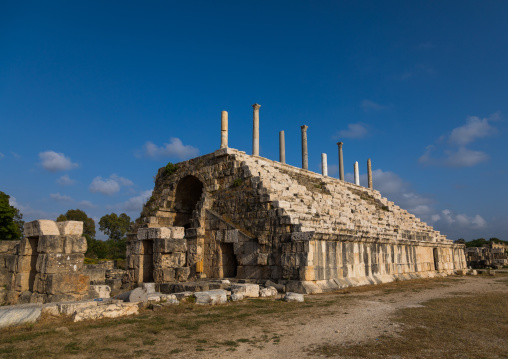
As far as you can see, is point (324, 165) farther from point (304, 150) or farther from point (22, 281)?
point (22, 281)

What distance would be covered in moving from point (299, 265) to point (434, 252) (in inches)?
455

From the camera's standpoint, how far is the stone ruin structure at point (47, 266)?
10.5m

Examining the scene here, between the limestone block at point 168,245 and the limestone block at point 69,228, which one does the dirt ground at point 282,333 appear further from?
the limestone block at point 168,245

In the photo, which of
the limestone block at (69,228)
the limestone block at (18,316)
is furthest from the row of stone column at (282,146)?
the limestone block at (18,316)

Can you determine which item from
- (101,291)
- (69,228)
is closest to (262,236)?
(101,291)

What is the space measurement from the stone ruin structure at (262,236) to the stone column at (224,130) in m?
0.05

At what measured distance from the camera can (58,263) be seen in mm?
10648

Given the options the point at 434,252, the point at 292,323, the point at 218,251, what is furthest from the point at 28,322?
the point at 434,252

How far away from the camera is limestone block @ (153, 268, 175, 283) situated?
1341 cm

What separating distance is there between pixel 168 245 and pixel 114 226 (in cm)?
4637

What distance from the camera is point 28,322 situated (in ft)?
24.1

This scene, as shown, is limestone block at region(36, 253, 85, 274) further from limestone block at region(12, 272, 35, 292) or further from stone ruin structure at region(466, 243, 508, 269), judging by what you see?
stone ruin structure at region(466, 243, 508, 269)

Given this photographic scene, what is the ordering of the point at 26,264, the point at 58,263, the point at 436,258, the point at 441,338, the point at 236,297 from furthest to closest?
1. the point at 436,258
2. the point at 26,264
3. the point at 58,263
4. the point at 236,297
5. the point at 441,338

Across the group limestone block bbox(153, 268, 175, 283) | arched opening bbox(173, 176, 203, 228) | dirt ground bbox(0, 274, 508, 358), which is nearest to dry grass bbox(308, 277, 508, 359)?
dirt ground bbox(0, 274, 508, 358)
